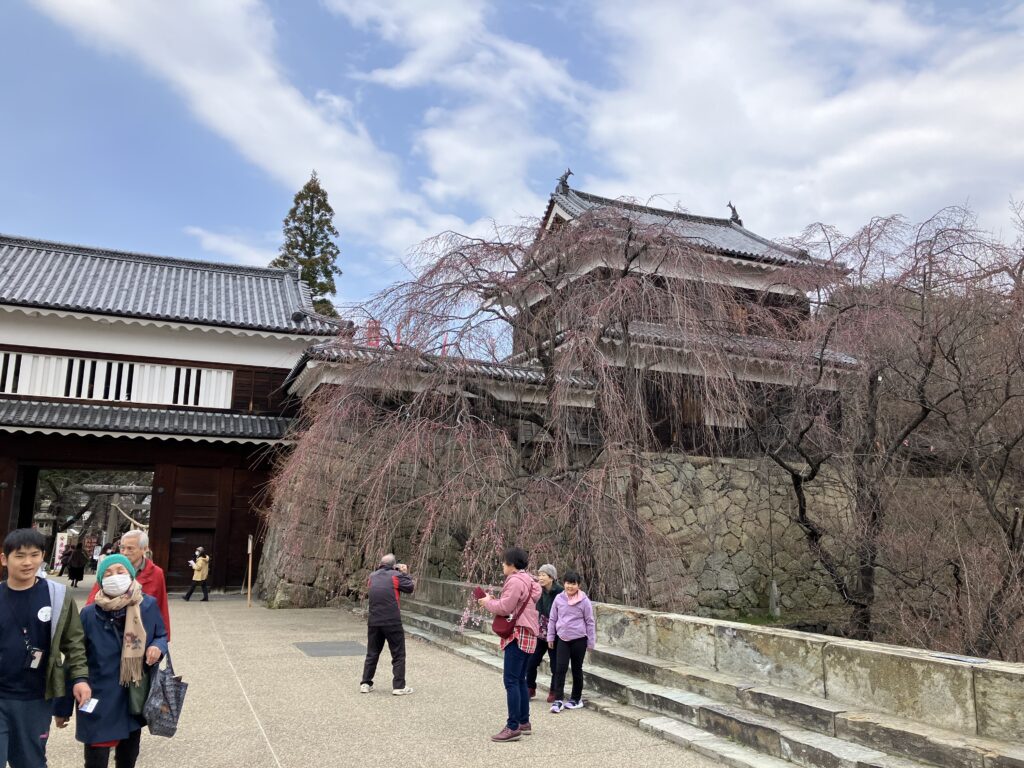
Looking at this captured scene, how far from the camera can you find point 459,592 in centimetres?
1109

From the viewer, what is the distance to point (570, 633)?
6.50 metres

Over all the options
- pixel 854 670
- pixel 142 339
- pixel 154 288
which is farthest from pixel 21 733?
pixel 154 288

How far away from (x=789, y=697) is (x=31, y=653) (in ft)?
15.8

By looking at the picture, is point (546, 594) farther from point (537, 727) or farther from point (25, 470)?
point (25, 470)

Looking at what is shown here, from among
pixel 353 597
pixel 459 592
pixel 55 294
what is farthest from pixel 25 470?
pixel 459 592

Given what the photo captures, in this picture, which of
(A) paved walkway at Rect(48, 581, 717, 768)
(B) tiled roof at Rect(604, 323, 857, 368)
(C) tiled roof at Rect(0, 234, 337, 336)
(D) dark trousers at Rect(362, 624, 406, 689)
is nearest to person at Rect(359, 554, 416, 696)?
(D) dark trousers at Rect(362, 624, 406, 689)

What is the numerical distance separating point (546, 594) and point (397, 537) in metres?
8.05

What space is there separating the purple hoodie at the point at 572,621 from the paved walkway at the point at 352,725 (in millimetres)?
678

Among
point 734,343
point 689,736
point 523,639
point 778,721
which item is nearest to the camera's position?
point 778,721

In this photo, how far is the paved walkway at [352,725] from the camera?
5.16m

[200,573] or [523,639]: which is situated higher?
[523,639]

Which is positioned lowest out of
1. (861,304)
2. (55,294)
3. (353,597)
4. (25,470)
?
(353,597)

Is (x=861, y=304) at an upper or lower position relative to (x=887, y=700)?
upper

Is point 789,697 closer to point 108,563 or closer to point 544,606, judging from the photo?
point 544,606
